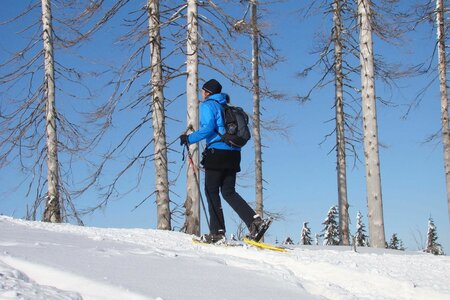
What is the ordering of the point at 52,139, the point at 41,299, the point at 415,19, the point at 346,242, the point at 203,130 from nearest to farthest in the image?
the point at 41,299 < the point at 203,130 < the point at 52,139 < the point at 415,19 < the point at 346,242

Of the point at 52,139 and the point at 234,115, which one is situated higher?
the point at 52,139

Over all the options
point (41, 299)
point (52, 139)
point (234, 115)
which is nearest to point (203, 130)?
point (234, 115)

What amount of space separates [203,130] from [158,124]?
4.73 m

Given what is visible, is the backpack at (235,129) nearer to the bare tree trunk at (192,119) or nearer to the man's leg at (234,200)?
the man's leg at (234,200)

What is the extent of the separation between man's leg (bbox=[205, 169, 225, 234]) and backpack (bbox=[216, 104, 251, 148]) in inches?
17.8

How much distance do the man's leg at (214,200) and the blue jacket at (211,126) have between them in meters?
0.35

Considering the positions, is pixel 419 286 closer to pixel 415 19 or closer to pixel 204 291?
pixel 204 291

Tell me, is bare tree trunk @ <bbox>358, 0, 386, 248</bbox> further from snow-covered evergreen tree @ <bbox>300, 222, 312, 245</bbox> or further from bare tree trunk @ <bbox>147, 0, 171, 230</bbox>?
snow-covered evergreen tree @ <bbox>300, 222, 312, 245</bbox>

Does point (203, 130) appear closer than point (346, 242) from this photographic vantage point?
Yes

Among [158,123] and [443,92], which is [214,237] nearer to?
[158,123]

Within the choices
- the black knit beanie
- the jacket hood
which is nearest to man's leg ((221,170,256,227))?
the jacket hood

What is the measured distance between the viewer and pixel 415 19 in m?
14.4

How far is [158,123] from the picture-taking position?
34.6 feet

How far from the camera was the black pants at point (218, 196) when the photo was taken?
6137 millimetres
